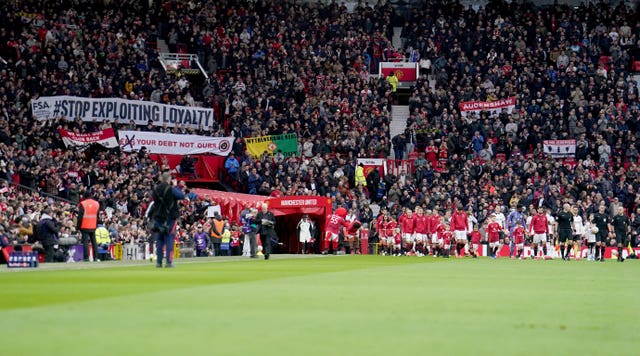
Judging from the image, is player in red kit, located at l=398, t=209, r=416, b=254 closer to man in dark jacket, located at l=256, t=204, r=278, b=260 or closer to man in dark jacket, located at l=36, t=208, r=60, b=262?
man in dark jacket, located at l=256, t=204, r=278, b=260

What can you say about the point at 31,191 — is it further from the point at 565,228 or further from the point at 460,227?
the point at 565,228

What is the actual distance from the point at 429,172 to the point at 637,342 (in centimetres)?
3570

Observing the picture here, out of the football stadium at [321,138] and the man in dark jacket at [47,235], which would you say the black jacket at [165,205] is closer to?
the football stadium at [321,138]

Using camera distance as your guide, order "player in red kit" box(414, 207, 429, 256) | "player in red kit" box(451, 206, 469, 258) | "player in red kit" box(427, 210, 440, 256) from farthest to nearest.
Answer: "player in red kit" box(414, 207, 429, 256)
"player in red kit" box(427, 210, 440, 256)
"player in red kit" box(451, 206, 469, 258)

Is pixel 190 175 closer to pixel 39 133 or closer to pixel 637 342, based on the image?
pixel 39 133

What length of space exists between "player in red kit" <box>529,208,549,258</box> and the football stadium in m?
0.10

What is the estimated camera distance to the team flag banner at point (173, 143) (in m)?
42.0

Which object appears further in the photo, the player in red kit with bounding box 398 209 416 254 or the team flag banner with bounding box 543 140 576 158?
the team flag banner with bounding box 543 140 576 158

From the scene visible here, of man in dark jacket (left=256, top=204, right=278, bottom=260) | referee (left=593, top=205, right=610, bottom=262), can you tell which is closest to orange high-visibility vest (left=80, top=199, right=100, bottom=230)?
man in dark jacket (left=256, top=204, right=278, bottom=260)

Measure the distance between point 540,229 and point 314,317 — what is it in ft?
86.2

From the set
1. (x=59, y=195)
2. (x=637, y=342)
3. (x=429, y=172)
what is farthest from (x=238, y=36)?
(x=637, y=342)

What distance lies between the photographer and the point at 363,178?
144ft

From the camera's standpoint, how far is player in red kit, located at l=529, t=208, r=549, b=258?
34.6m

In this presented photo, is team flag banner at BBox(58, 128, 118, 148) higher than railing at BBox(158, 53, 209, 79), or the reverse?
railing at BBox(158, 53, 209, 79)
